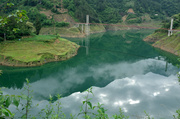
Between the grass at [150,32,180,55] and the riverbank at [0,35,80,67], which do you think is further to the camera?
the grass at [150,32,180,55]

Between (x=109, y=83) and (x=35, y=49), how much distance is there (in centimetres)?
1469

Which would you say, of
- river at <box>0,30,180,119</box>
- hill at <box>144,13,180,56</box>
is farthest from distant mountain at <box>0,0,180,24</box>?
hill at <box>144,13,180,56</box>

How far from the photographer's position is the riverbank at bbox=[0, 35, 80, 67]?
78.1 feet

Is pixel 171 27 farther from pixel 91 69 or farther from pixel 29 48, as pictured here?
pixel 29 48

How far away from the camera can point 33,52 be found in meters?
25.8

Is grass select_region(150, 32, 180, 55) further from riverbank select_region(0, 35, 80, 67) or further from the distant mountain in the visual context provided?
the distant mountain

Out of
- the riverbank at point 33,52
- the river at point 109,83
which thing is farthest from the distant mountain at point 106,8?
the river at point 109,83

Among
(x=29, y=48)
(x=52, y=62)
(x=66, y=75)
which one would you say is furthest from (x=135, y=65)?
(x=29, y=48)

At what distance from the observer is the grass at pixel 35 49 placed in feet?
80.2

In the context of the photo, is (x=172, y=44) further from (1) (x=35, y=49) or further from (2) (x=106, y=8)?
(2) (x=106, y=8)

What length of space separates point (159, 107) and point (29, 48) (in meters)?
21.9

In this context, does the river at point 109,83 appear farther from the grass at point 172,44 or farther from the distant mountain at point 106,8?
the distant mountain at point 106,8

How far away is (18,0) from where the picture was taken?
6650 centimetres

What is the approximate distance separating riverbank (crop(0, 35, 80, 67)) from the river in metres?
1.19
